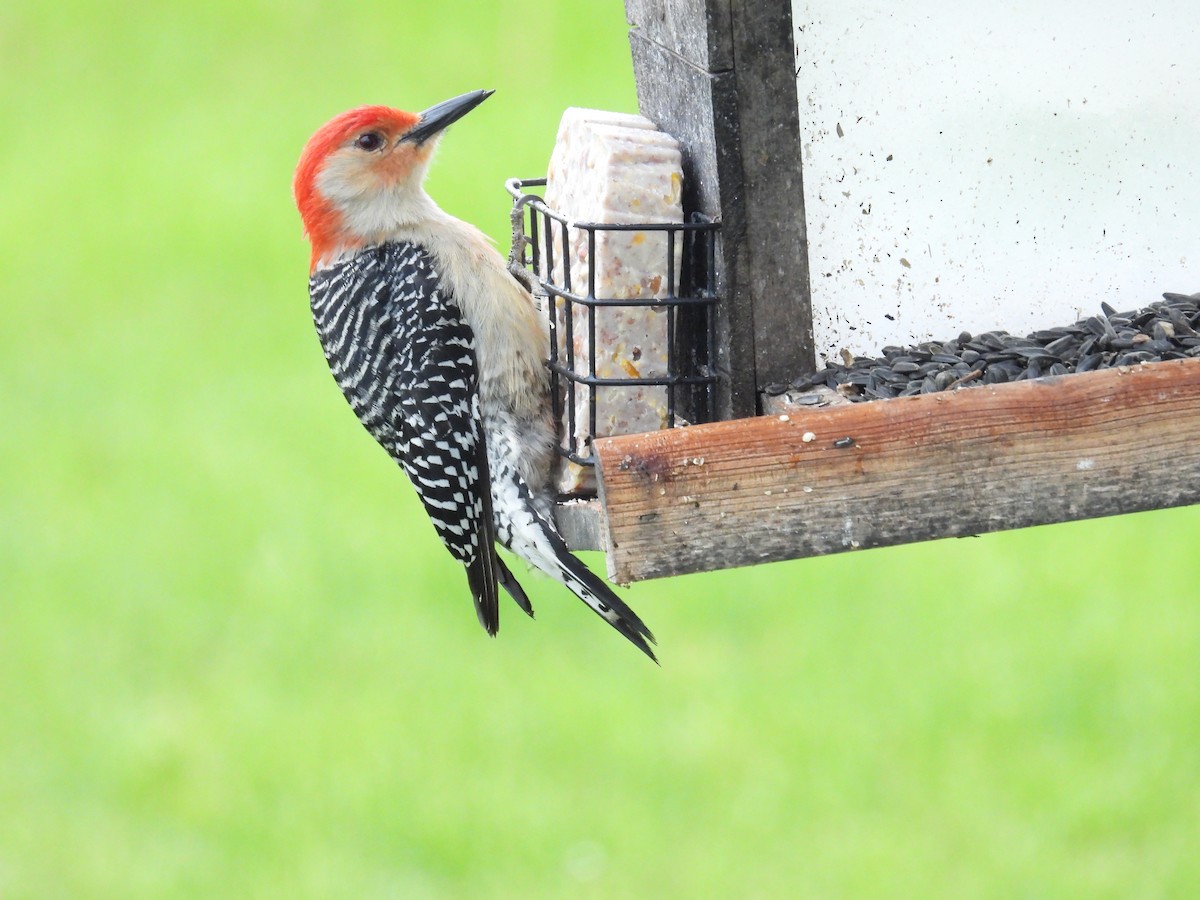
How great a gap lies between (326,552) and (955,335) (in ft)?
16.0

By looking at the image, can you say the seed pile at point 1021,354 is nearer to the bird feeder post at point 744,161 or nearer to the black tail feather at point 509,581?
the bird feeder post at point 744,161

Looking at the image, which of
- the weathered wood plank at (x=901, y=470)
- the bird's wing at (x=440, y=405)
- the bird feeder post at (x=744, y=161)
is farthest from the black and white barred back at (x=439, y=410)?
the weathered wood plank at (x=901, y=470)

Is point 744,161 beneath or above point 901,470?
above

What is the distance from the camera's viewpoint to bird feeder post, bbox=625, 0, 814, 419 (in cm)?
324

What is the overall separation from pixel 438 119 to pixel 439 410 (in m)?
0.71

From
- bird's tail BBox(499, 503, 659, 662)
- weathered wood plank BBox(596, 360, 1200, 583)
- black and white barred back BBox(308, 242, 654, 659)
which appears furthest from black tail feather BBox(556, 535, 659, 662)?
weathered wood plank BBox(596, 360, 1200, 583)

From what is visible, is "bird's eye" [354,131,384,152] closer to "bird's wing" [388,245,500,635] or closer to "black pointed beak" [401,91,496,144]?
"black pointed beak" [401,91,496,144]

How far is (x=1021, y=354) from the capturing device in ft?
11.0

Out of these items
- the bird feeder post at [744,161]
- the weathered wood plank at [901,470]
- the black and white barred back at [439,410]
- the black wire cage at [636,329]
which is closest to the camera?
the weathered wood plank at [901,470]

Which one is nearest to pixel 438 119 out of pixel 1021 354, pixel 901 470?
pixel 1021 354

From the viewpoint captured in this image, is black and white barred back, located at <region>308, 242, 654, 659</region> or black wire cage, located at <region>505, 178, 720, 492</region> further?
black and white barred back, located at <region>308, 242, 654, 659</region>

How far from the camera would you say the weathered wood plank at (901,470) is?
2686 mm

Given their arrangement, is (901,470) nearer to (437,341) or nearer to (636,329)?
(636,329)

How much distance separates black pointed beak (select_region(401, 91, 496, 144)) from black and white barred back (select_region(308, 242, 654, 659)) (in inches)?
10.4
